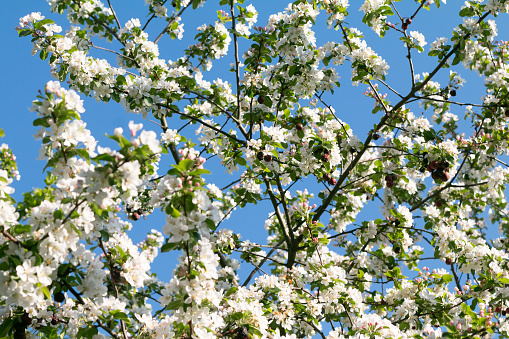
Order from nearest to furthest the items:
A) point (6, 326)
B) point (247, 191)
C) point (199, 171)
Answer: point (199, 171) < point (6, 326) < point (247, 191)

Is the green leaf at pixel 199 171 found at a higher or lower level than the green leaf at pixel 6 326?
higher

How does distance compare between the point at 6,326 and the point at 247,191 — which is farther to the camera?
the point at 247,191

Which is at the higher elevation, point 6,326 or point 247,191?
point 247,191

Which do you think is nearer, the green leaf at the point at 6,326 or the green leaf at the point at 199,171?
the green leaf at the point at 199,171

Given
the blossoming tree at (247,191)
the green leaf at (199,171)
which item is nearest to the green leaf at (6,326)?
the blossoming tree at (247,191)

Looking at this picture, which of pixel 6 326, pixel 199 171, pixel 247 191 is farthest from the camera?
pixel 247 191

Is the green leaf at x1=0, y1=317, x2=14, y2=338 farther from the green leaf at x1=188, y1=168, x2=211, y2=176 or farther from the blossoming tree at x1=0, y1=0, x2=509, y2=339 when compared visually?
the green leaf at x1=188, y1=168, x2=211, y2=176

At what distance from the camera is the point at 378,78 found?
5199 millimetres

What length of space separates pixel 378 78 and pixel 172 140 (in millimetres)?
2607

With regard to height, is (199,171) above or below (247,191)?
below

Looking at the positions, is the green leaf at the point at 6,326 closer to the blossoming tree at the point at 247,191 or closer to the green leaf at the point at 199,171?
the blossoming tree at the point at 247,191

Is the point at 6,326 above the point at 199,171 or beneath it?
beneath

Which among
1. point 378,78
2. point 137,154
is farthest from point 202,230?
point 378,78

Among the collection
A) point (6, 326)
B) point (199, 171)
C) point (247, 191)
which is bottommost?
point (6, 326)
